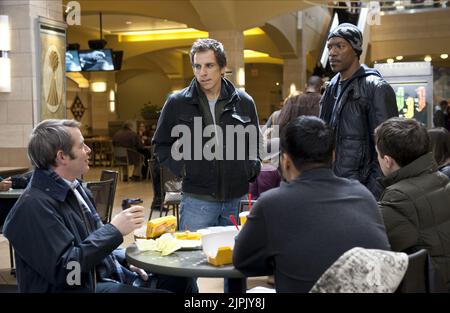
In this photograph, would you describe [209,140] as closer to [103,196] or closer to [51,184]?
[51,184]

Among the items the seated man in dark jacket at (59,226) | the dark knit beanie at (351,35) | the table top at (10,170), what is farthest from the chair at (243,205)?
the table top at (10,170)

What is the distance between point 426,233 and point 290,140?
0.70m

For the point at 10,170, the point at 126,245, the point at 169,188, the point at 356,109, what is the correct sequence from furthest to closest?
the point at 169,188 < the point at 10,170 < the point at 126,245 < the point at 356,109

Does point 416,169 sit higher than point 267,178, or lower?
higher

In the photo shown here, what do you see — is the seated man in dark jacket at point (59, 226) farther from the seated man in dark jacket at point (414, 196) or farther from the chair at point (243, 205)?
the seated man in dark jacket at point (414, 196)

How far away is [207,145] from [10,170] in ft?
13.0

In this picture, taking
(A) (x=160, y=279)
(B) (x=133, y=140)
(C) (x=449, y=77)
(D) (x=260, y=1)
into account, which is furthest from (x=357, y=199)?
(C) (x=449, y=77)

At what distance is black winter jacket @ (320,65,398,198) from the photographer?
2977 mm

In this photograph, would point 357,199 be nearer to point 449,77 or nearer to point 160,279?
point 160,279

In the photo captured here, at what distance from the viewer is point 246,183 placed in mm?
3051

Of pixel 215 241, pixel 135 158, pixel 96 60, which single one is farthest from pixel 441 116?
pixel 215 241

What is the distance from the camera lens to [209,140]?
9.84 feet

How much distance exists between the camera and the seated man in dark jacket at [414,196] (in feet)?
6.97

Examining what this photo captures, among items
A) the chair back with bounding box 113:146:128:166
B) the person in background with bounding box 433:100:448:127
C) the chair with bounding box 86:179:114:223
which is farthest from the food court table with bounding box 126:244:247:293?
the person in background with bounding box 433:100:448:127
